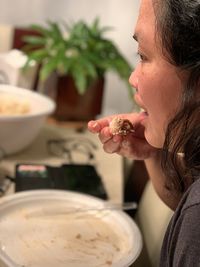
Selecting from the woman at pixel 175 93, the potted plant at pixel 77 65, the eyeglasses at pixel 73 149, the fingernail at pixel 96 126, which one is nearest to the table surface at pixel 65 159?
the eyeglasses at pixel 73 149

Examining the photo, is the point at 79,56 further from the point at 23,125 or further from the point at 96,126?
the point at 96,126

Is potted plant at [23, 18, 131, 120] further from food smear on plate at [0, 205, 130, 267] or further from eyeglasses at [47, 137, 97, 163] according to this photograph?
food smear on plate at [0, 205, 130, 267]

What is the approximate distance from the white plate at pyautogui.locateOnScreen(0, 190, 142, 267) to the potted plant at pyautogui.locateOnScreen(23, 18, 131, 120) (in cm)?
66

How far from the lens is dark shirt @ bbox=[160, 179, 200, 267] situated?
58 centimetres

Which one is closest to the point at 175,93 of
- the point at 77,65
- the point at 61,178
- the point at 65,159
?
the point at 61,178

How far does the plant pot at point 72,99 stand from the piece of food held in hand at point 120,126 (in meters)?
0.72

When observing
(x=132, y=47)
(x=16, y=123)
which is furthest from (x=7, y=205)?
(x=132, y=47)

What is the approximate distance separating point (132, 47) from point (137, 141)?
1.71 m

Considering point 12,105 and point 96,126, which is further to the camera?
point 12,105

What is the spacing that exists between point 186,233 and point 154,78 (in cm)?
26

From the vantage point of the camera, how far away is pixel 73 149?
54.6 inches

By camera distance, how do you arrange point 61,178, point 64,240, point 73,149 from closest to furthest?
point 64,240 → point 61,178 → point 73,149

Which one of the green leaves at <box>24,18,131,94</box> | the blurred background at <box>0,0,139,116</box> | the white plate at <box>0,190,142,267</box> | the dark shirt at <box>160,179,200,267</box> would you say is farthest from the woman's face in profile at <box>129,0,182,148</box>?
the blurred background at <box>0,0,139,116</box>

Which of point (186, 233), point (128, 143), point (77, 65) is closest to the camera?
point (186, 233)
